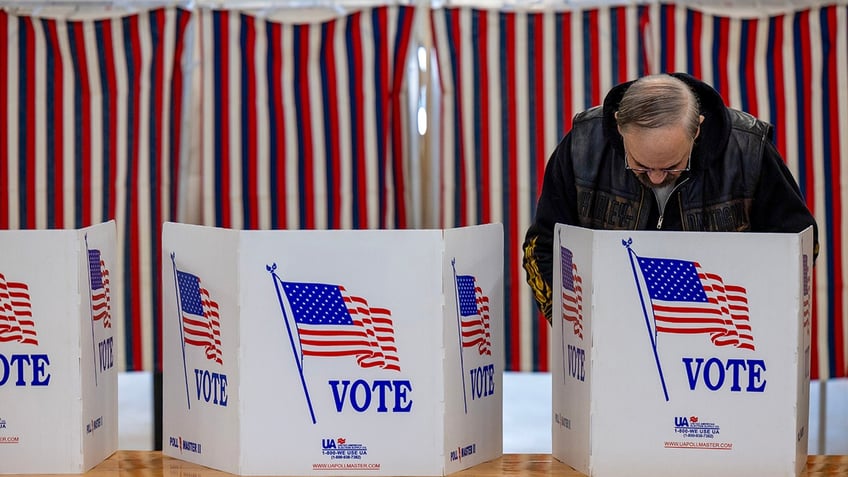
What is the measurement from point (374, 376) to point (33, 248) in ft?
1.73

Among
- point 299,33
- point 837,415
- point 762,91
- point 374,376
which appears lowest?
point 837,415

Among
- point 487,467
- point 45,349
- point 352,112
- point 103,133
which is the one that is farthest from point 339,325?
point 103,133

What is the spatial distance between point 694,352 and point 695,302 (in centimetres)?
7

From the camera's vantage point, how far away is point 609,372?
4.44 ft

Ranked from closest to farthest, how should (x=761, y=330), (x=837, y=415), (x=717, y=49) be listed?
(x=761, y=330)
(x=717, y=49)
(x=837, y=415)

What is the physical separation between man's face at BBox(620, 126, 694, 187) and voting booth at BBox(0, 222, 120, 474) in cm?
90

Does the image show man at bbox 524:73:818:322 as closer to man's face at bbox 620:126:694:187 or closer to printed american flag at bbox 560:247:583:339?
man's face at bbox 620:126:694:187

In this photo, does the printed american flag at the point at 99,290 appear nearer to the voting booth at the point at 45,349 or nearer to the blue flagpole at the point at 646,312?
the voting booth at the point at 45,349

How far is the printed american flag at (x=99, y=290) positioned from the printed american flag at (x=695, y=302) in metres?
0.80

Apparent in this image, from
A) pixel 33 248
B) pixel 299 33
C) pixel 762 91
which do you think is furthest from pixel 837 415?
pixel 33 248

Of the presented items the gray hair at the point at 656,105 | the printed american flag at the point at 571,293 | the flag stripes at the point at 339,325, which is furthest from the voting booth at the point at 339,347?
the gray hair at the point at 656,105

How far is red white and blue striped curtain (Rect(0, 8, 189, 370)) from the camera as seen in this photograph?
4.05m

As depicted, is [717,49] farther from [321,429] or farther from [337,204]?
[321,429]

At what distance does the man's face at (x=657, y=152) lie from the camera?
163 centimetres
